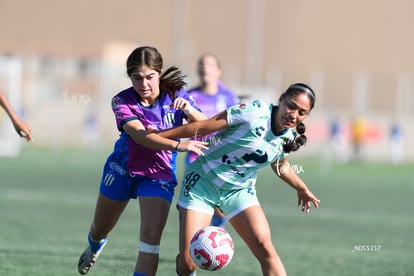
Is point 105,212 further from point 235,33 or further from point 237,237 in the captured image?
point 235,33

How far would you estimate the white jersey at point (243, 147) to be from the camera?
6.85m

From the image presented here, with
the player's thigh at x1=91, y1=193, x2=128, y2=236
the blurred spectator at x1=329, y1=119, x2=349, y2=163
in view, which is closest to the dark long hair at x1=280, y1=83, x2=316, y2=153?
the player's thigh at x1=91, y1=193, x2=128, y2=236

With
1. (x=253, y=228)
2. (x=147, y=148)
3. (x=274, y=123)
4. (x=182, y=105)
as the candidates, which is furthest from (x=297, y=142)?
(x=147, y=148)

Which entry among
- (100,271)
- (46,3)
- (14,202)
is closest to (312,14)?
(46,3)

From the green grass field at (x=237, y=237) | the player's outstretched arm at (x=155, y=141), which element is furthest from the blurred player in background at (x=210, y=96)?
the player's outstretched arm at (x=155, y=141)

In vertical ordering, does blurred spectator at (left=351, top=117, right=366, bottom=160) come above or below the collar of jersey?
below

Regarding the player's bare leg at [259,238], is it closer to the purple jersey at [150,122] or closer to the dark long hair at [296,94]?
the dark long hair at [296,94]

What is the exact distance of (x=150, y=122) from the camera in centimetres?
Answer: 714

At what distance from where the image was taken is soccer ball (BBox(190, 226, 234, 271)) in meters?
6.69

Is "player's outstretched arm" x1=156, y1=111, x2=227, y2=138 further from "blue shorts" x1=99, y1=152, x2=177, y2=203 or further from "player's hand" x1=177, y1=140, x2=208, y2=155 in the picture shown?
"blue shorts" x1=99, y1=152, x2=177, y2=203

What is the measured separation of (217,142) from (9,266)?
277cm

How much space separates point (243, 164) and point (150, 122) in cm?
83

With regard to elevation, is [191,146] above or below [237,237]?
above

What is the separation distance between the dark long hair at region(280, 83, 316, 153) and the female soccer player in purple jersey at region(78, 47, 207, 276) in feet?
2.34
